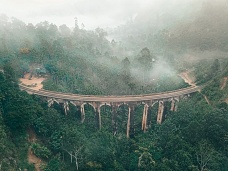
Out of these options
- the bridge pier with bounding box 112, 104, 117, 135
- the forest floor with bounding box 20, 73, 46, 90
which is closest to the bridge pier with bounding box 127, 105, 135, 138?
the bridge pier with bounding box 112, 104, 117, 135

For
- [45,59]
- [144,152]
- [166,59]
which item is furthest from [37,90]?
[166,59]

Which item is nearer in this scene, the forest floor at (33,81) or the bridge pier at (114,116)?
the bridge pier at (114,116)

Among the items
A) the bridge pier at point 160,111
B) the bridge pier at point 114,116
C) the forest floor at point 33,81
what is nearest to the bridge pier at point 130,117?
the bridge pier at point 114,116

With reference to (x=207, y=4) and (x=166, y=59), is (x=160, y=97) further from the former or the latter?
(x=207, y=4)

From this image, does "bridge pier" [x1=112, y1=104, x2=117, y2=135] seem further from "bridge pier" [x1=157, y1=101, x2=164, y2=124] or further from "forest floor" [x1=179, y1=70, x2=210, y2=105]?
"forest floor" [x1=179, y1=70, x2=210, y2=105]

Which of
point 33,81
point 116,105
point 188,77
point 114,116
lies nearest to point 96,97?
point 116,105

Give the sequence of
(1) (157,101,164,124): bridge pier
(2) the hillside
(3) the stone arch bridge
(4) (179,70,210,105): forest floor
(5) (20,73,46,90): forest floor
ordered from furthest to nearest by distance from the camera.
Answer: (4) (179,70,210,105): forest floor → (5) (20,73,46,90): forest floor → (1) (157,101,164,124): bridge pier → (3) the stone arch bridge → (2) the hillside

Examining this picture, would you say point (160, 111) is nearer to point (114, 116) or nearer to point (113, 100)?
point (114, 116)

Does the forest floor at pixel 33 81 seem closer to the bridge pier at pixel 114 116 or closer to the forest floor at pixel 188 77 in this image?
the bridge pier at pixel 114 116

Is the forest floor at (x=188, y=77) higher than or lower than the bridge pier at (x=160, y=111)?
higher
